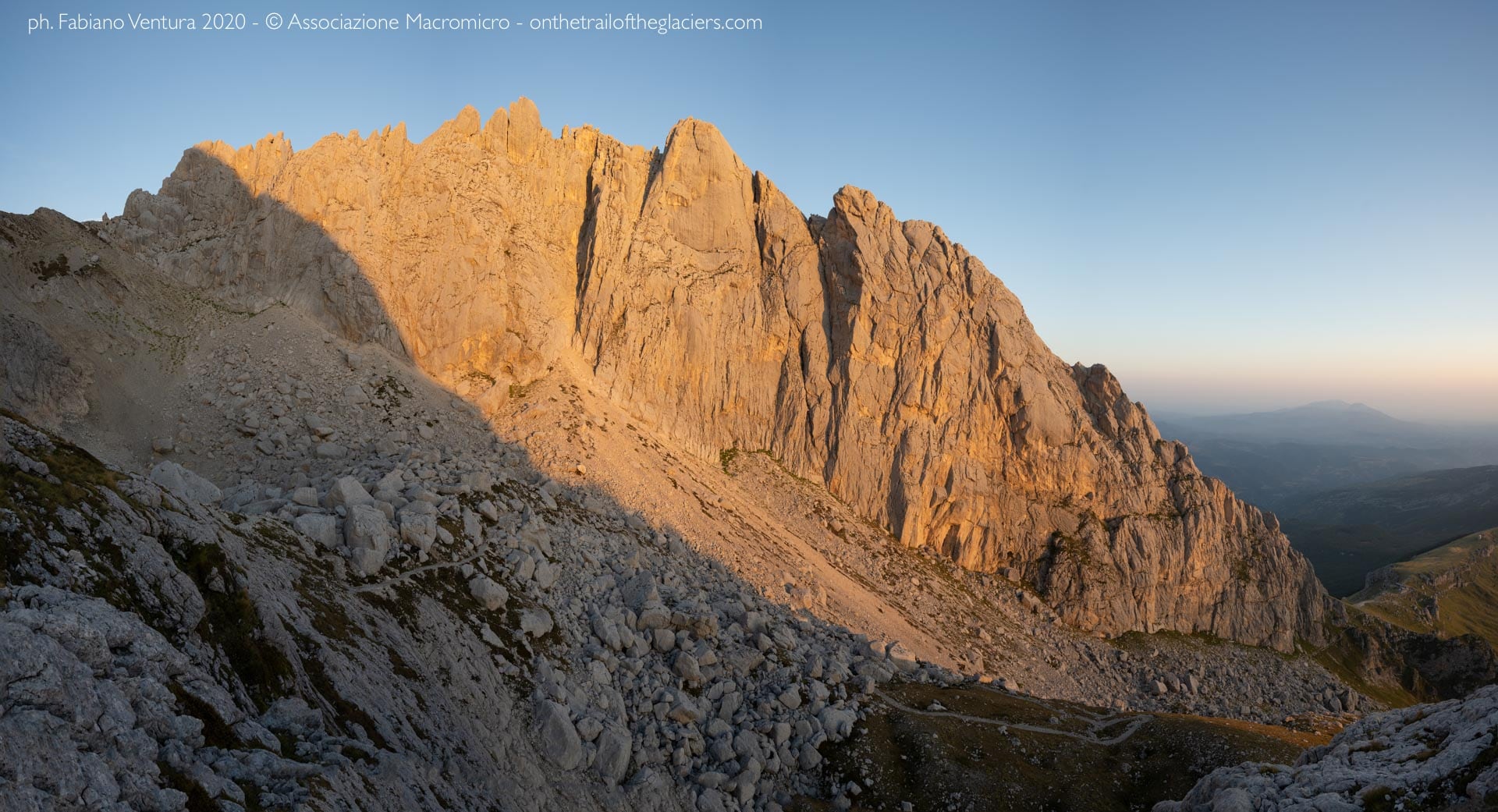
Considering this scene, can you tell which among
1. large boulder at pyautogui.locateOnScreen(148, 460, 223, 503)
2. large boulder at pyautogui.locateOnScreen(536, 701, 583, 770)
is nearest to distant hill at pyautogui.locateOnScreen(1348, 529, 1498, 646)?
large boulder at pyautogui.locateOnScreen(536, 701, 583, 770)

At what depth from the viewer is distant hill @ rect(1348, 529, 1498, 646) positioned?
97.6 metres

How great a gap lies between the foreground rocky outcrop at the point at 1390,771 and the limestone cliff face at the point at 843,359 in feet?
145

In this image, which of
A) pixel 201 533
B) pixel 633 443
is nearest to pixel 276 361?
pixel 633 443

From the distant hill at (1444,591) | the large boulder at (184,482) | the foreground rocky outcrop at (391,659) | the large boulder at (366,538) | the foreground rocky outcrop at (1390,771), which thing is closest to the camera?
the foreground rocky outcrop at (391,659)

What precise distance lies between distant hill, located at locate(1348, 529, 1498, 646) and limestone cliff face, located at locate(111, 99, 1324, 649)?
4050 cm

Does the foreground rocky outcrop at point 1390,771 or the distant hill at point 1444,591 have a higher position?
the foreground rocky outcrop at point 1390,771

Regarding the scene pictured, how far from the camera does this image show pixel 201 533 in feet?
60.1

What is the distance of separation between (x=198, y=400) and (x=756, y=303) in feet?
151

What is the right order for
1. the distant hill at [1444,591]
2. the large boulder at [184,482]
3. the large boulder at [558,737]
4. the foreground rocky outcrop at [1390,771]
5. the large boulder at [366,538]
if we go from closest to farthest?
1. the foreground rocky outcrop at [1390,771]
2. the large boulder at [558,737]
3. the large boulder at [366,538]
4. the large boulder at [184,482]
5. the distant hill at [1444,591]

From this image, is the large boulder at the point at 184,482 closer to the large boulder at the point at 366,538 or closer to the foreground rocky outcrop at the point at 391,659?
the foreground rocky outcrop at the point at 391,659

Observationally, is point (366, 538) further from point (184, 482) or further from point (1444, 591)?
point (1444, 591)

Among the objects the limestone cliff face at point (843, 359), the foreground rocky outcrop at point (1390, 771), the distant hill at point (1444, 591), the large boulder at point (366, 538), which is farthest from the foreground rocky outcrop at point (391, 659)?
the distant hill at point (1444, 591)

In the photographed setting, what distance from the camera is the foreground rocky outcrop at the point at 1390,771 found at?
15.5m

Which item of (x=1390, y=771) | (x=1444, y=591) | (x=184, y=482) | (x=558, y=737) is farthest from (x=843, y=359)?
(x=1444, y=591)
